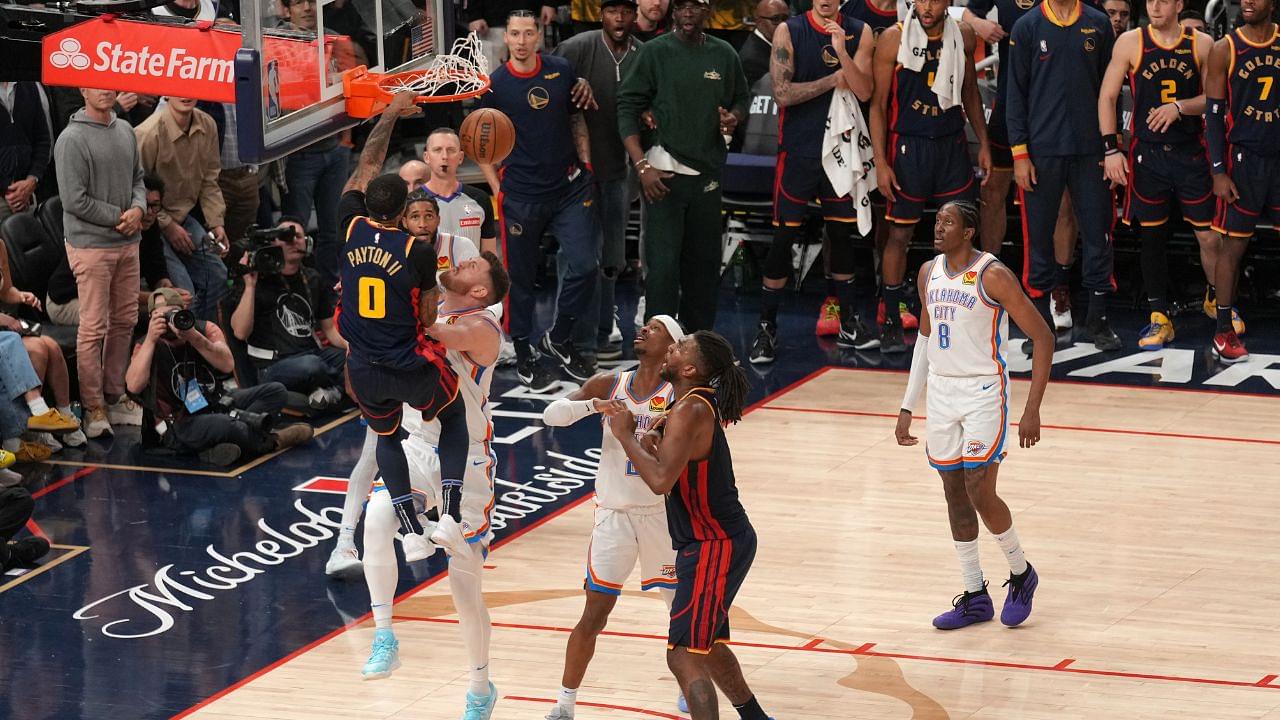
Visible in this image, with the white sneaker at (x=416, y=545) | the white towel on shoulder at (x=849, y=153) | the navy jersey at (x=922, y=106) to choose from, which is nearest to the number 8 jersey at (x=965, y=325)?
the white sneaker at (x=416, y=545)

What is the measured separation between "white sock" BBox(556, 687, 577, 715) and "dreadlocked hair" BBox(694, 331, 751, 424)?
1244mm

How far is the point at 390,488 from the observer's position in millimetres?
7371

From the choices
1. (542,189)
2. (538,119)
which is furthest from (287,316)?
(538,119)

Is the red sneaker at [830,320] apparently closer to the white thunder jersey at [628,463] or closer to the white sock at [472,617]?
the white thunder jersey at [628,463]

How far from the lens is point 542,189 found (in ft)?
39.4

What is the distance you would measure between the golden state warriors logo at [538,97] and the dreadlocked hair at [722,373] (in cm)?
570

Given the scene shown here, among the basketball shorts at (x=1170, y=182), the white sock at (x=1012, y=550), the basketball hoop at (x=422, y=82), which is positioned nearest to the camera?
the white sock at (x=1012, y=550)

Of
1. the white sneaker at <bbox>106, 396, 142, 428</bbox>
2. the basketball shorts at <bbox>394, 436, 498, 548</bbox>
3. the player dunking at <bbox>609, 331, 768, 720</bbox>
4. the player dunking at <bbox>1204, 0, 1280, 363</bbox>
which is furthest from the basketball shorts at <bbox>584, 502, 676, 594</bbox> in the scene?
the player dunking at <bbox>1204, 0, 1280, 363</bbox>

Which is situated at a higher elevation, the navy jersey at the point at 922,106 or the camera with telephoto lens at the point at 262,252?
the navy jersey at the point at 922,106

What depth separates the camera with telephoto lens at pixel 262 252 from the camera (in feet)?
36.2

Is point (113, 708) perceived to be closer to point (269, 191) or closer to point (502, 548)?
point (502, 548)

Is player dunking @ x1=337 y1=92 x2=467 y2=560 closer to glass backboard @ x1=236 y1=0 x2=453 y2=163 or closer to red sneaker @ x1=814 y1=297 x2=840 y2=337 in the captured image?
glass backboard @ x1=236 y1=0 x2=453 y2=163

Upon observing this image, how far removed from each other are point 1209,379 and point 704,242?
3.66 m

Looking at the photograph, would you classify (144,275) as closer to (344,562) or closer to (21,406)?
(21,406)
